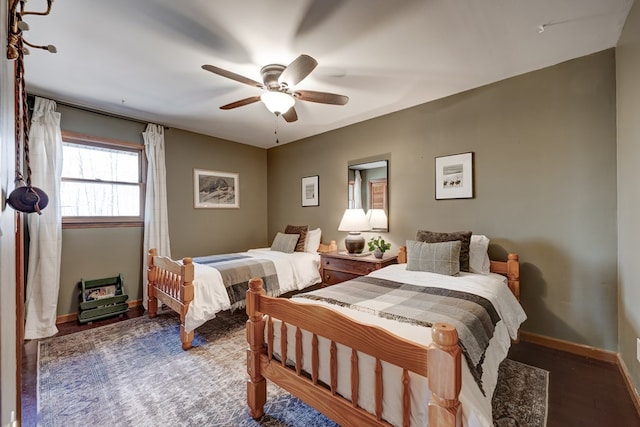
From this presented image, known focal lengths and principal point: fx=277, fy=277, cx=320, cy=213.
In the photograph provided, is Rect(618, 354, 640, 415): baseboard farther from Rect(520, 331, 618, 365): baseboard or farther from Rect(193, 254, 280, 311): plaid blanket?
Rect(193, 254, 280, 311): plaid blanket

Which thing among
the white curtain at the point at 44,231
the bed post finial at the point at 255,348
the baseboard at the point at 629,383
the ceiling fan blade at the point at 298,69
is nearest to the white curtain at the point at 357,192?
the ceiling fan blade at the point at 298,69

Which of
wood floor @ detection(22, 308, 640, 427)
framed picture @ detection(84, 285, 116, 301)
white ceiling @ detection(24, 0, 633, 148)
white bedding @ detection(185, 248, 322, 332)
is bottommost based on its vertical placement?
wood floor @ detection(22, 308, 640, 427)

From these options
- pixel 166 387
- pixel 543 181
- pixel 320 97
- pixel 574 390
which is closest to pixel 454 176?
pixel 543 181

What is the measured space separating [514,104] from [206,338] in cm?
378

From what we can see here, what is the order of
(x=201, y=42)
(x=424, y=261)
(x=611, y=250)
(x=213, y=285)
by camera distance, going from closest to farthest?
(x=201, y=42) → (x=611, y=250) → (x=424, y=261) → (x=213, y=285)

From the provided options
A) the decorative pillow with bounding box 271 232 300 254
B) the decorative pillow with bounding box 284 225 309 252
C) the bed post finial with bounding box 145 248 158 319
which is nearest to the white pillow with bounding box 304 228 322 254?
the decorative pillow with bounding box 284 225 309 252

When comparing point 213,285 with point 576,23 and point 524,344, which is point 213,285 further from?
point 576,23

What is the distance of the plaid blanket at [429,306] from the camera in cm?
136

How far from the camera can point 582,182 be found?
233cm

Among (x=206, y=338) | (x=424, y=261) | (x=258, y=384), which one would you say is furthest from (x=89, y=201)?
(x=424, y=261)

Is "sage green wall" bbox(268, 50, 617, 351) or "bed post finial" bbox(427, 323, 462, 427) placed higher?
"sage green wall" bbox(268, 50, 617, 351)

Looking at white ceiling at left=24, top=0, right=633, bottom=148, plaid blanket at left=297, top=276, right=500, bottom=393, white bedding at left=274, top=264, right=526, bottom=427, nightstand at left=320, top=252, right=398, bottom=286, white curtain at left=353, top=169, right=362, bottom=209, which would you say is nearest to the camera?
white bedding at left=274, top=264, right=526, bottom=427

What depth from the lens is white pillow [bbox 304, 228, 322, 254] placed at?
407 cm

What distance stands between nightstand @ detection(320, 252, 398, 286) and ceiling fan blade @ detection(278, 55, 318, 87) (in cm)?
201
